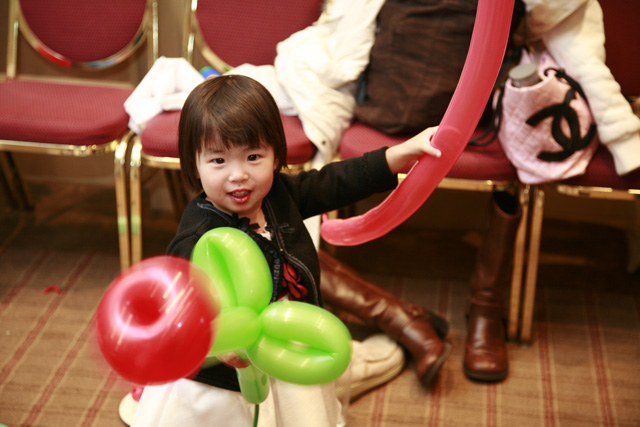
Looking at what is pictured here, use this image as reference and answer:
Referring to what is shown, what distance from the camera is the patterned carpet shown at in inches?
67.0

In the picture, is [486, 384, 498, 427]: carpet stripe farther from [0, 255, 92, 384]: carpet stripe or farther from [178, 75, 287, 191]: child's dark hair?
[0, 255, 92, 384]: carpet stripe

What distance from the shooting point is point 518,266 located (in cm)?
189

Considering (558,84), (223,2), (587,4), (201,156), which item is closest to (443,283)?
(558,84)

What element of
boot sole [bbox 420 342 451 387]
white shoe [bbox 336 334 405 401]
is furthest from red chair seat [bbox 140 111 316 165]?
boot sole [bbox 420 342 451 387]

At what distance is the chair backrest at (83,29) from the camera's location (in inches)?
89.3

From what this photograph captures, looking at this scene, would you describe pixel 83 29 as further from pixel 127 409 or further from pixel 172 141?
pixel 127 409

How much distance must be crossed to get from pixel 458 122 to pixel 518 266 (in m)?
0.82

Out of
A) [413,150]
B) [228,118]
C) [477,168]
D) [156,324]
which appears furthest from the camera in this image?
[477,168]

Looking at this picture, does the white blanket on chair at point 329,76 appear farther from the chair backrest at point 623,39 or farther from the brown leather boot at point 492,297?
the chair backrest at point 623,39

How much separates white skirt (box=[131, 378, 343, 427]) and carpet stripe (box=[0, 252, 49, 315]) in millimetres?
936

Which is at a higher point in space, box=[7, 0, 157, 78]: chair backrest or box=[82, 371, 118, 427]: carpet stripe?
box=[7, 0, 157, 78]: chair backrest

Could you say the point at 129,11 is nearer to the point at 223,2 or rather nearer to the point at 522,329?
the point at 223,2

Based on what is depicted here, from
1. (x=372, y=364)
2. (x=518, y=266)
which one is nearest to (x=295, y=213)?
(x=372, y=364)

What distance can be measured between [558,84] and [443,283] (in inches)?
30.1
